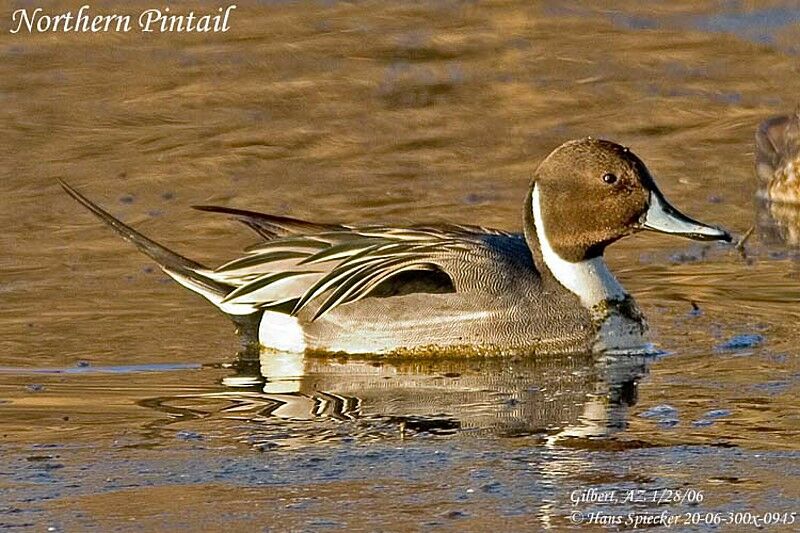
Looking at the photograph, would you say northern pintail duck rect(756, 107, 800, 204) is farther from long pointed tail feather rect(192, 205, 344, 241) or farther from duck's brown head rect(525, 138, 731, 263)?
A: long pointed tail feather rect(192, 205, 344, 241)

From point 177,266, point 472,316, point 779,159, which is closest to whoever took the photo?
point 472,316

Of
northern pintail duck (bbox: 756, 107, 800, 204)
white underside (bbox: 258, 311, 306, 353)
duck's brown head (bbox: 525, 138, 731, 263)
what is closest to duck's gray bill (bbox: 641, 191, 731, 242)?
duck's brown head (bbox: 525, 138, 731, 263)

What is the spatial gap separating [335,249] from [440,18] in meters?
7.18

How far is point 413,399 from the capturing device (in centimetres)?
751

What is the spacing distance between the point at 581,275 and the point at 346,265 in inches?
38.8

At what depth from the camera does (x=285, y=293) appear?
27.9 feet

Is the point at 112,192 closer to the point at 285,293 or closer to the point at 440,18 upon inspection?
the point at 285,293

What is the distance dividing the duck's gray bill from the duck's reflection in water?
0.60m

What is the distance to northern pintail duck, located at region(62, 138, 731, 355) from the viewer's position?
8.24m

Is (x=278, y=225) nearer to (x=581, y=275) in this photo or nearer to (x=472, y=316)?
(x=472, y=316)

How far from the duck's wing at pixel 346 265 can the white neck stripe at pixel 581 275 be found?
194mm

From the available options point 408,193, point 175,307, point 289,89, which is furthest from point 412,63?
point 175,307

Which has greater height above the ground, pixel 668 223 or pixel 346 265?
pixel 668 223

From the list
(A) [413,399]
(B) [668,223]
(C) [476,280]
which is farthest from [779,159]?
(A) [413,399]
